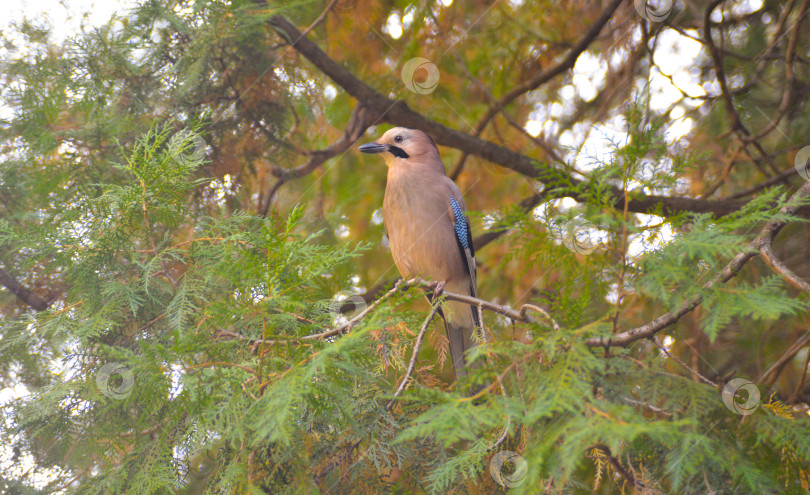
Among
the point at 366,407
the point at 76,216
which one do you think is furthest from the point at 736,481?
the point at 76,216

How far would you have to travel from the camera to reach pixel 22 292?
2.92 metres

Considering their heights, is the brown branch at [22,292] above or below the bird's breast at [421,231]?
below

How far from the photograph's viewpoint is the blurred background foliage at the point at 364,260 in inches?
56.4

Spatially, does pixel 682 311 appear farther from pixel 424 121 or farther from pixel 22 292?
pixel 22 292

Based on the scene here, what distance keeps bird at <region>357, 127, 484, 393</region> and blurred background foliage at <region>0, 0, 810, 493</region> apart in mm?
308

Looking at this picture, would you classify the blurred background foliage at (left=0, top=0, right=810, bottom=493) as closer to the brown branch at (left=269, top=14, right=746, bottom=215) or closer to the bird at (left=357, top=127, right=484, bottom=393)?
the brown branch at (left=269, top=14, right=746, bottom=215)

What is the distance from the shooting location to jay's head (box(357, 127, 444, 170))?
3.53m

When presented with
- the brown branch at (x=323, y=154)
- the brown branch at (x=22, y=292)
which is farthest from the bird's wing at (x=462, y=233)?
the brown branch at (x=22, y=292)

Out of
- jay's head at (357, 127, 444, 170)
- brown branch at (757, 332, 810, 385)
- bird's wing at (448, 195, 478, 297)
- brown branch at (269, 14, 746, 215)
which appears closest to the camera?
brown branch at (757, 332, 810, 385)

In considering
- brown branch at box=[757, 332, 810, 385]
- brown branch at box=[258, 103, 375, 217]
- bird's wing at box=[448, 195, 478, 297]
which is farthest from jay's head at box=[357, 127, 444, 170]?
brown branch at box=[757, 332, 810, 385]

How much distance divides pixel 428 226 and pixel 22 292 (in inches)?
81.3

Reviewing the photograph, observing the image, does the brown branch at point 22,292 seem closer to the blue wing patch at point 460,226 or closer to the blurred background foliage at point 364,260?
the blurred background foliage at point 364,260

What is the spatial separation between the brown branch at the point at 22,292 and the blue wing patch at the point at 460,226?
2.13 meters

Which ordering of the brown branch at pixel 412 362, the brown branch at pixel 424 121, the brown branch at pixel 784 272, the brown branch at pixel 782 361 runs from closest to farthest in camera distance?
1. the brown branch at pixel 784 272
2. the brown branch at pixel 412 362
3. the brown branch at pixel 782 361
4. the brown branch at pixel 424 121
